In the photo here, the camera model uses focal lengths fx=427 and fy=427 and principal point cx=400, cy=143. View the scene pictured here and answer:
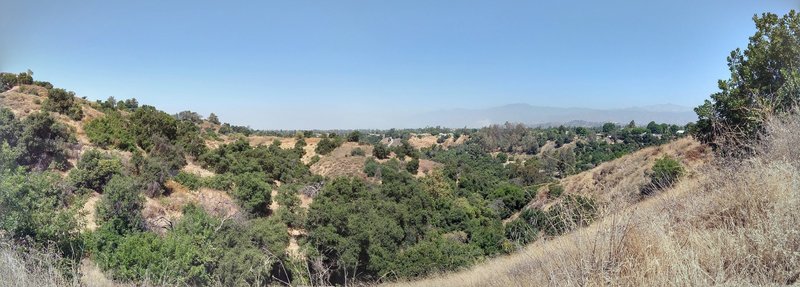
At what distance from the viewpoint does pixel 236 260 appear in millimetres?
11156

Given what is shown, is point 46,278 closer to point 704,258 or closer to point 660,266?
point 660,266

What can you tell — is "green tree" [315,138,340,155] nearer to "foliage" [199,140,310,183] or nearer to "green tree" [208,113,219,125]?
"foliage" [199,140,310,183]

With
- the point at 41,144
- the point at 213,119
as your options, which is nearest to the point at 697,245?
the point at 41,144

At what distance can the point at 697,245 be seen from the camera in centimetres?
268

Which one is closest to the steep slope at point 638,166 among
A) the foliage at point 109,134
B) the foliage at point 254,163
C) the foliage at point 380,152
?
the foliage at point 380,152

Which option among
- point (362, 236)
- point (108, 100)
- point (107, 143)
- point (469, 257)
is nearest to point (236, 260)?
point (362, 236)

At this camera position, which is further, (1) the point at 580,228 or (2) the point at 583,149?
(2) the point at 583,149

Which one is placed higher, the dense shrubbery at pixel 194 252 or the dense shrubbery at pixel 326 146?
the dense shrubbery at pixel 326 146

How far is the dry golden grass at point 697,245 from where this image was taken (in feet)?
7.64

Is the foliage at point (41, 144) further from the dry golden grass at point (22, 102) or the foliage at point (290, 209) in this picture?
the foliage at point (290, 209)

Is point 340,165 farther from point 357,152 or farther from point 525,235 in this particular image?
point 525,235

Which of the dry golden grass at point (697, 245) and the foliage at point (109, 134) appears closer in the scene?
the dry golden grass at point (697, 245)

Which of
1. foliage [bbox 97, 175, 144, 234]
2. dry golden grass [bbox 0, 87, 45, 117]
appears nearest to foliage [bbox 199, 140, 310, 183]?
dry golden grass [bbox 0, 87, 45, 117]

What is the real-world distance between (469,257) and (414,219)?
5398 mm
